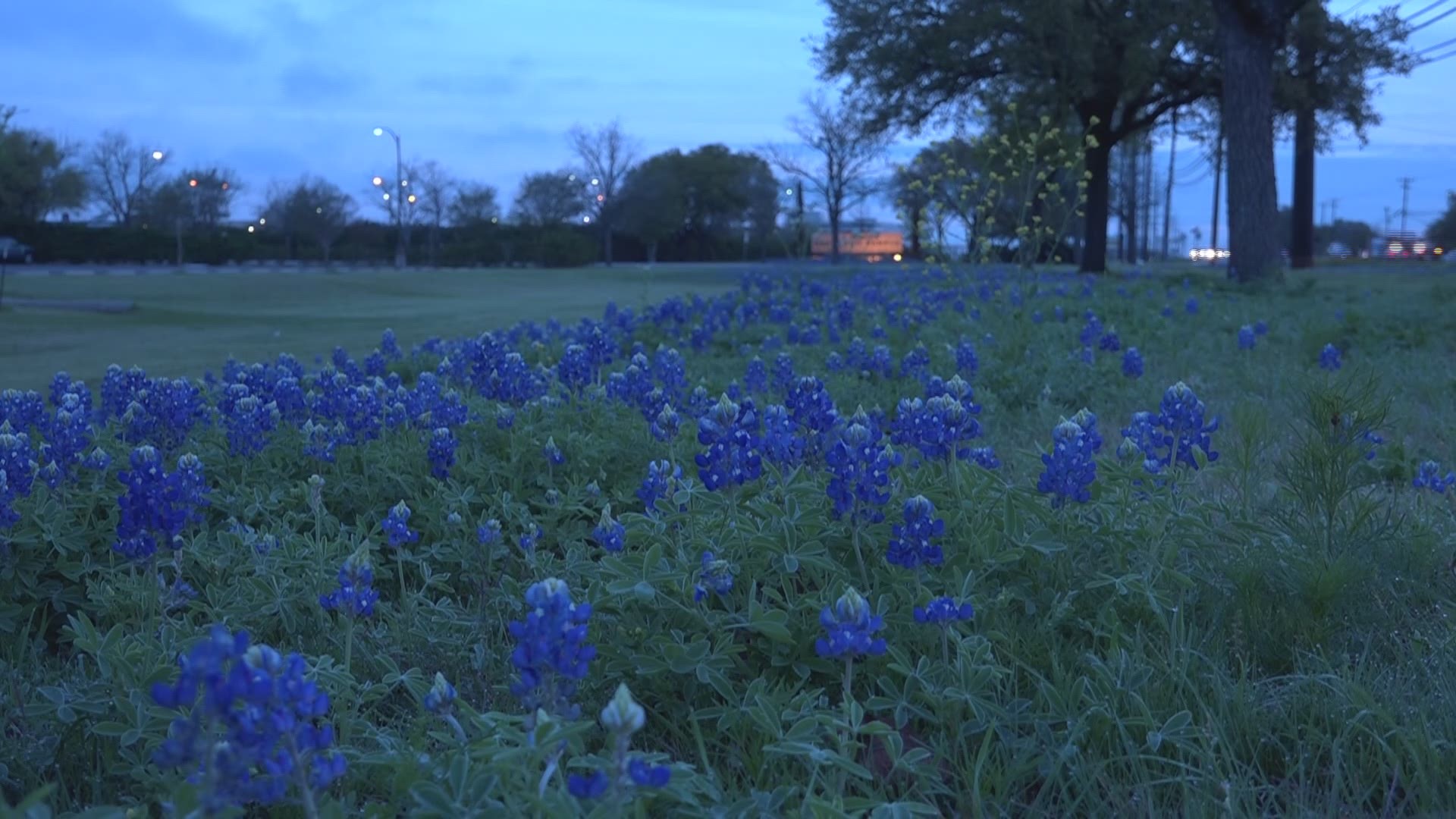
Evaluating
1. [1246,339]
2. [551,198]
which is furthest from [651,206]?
[1246,339]

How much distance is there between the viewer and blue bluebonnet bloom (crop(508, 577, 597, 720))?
1.82m

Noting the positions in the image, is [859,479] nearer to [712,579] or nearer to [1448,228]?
[712,579]

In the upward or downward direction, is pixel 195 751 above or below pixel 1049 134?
below

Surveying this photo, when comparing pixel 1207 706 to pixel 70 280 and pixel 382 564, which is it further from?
pixel 70 280

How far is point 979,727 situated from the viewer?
239cm

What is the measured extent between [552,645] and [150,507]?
53.6 inches

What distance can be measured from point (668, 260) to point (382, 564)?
6919cm

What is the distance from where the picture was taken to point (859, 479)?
2838 mm

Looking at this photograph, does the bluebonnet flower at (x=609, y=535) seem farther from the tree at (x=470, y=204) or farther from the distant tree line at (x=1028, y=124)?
the tree at (x=470, y=204)

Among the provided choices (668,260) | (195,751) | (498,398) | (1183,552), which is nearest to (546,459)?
(498,398)

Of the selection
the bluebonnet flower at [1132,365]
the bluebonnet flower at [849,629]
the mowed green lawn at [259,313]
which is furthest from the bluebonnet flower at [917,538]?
the mowed green lawn at [259,313]

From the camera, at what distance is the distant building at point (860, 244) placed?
61588 mm

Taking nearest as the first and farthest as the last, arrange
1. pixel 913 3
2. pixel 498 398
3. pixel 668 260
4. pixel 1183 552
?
pixel 1183 552 < pixel 498 398 < pixel 913 3 < pixel 668 260

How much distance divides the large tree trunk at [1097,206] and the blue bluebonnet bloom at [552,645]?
27.8 m
